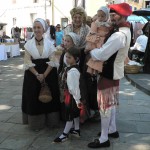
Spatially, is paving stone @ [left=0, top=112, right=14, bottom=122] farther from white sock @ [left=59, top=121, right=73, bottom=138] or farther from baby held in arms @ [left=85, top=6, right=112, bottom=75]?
baby held in arms @ [left=85, top=6, right=112, bottom=75]

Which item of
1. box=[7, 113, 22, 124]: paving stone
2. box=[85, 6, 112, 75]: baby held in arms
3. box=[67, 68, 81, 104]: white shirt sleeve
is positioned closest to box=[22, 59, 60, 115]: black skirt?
box=[67, 68, 81, 104]: white shirt sleeve

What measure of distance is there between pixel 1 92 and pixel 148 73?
4.78m

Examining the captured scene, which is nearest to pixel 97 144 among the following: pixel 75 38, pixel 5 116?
pixel 75 38

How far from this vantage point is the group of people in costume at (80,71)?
3.71 m

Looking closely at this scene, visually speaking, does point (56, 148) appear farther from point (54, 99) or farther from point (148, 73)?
point (148, 73)

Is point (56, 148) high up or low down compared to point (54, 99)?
down

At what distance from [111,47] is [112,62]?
223mm

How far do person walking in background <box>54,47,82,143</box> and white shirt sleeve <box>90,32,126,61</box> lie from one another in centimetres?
55

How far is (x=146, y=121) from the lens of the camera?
5086mm

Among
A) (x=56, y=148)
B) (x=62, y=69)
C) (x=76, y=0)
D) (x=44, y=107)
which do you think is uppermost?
(x=76, y=0)

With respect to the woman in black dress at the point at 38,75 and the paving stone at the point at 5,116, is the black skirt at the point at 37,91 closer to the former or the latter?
the woman in black dress at the point at 38,75

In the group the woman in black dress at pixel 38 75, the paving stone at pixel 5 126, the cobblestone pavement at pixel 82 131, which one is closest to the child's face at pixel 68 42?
the woman in black dress at pixel 38 75

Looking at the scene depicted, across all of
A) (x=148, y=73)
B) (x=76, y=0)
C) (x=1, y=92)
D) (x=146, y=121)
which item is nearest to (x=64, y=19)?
(x=76, y=0)

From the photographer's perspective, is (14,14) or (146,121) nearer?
(146,121)
